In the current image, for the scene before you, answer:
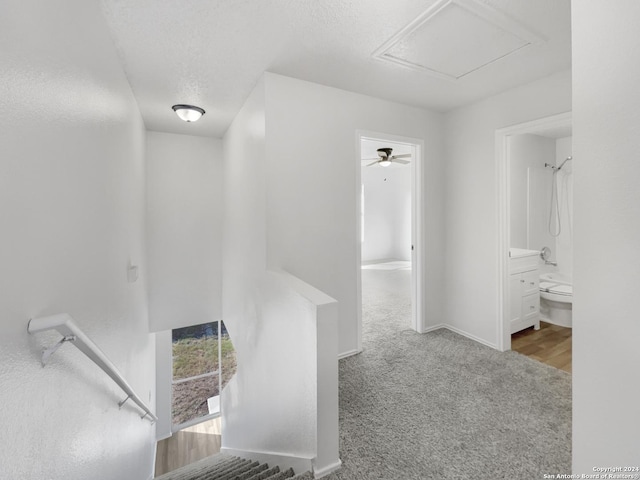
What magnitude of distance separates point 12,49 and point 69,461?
135 cm

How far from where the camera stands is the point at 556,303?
141 inches

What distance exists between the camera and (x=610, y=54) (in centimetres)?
77

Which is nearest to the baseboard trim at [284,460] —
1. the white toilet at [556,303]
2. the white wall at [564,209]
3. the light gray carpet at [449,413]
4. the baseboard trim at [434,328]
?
the light gray carpet at [449,413]

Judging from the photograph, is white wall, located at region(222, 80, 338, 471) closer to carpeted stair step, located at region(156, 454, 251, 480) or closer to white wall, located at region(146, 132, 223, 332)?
carpeted stair step, located at region(156, 454, 251, 480)

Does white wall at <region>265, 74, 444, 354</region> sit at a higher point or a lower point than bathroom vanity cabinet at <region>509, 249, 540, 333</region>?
higher

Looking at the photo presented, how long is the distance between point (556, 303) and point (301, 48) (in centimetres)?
407

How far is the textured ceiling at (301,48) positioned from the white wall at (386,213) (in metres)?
5.36

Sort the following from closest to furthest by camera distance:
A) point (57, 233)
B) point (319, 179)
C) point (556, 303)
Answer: point (57, 233)
point (319, 179)
point (556, 303)

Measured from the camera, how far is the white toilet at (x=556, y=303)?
3.49 m

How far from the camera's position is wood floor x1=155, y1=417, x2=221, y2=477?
15.8 ft

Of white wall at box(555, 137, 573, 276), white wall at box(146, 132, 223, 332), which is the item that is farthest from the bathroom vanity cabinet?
white wall at box(146, 132, 223, 332)

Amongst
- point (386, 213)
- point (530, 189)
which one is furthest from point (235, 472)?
point (386, 213)

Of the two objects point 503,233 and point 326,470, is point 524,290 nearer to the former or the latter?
point 503,233

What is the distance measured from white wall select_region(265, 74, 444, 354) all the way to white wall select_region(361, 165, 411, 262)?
5.39 m
